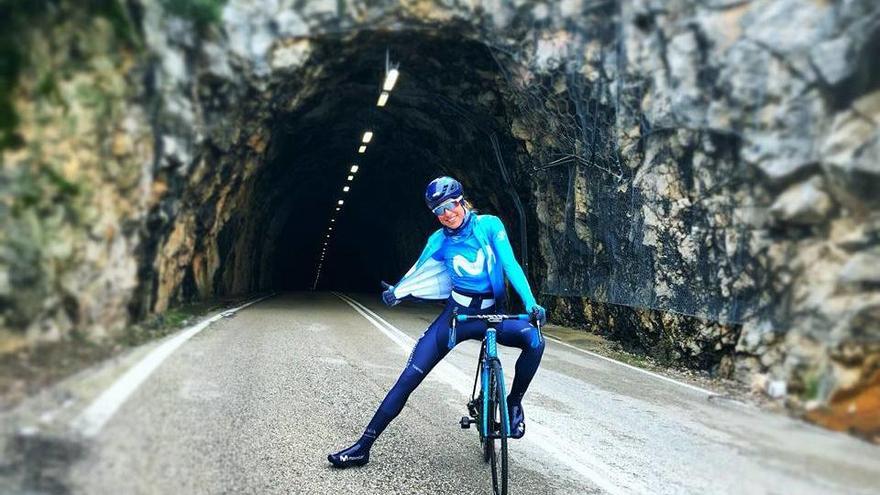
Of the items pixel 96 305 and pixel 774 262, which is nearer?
pixel 96 305

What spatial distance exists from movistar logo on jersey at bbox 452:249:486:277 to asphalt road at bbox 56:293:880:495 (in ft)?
5.23

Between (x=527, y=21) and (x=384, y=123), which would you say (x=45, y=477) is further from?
(x=384, y=123)

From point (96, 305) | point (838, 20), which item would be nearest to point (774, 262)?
point (838, 20)

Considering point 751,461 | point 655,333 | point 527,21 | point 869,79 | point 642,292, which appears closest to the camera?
point 869,79

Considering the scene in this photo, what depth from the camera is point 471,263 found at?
14.5 feet

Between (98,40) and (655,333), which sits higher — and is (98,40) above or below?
above

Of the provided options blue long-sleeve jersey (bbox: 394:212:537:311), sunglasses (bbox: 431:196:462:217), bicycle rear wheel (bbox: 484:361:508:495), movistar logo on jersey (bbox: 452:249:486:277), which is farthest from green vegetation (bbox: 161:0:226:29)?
bicycle rear wheel (bbox: 484:361:508:495)

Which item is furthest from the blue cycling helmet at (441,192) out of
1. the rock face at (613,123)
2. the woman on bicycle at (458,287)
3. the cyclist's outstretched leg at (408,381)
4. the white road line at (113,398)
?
the white road line at (113,398)

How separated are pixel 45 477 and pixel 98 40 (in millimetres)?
1691

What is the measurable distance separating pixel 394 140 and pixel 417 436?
46.5 feet

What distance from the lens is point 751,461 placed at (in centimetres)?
275

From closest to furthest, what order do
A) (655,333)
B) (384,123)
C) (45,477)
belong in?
(45,477) → (655,333) → (384,123)

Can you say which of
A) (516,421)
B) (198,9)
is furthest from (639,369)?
(198,9)

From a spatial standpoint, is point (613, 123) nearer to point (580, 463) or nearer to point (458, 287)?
point (458, 287)
